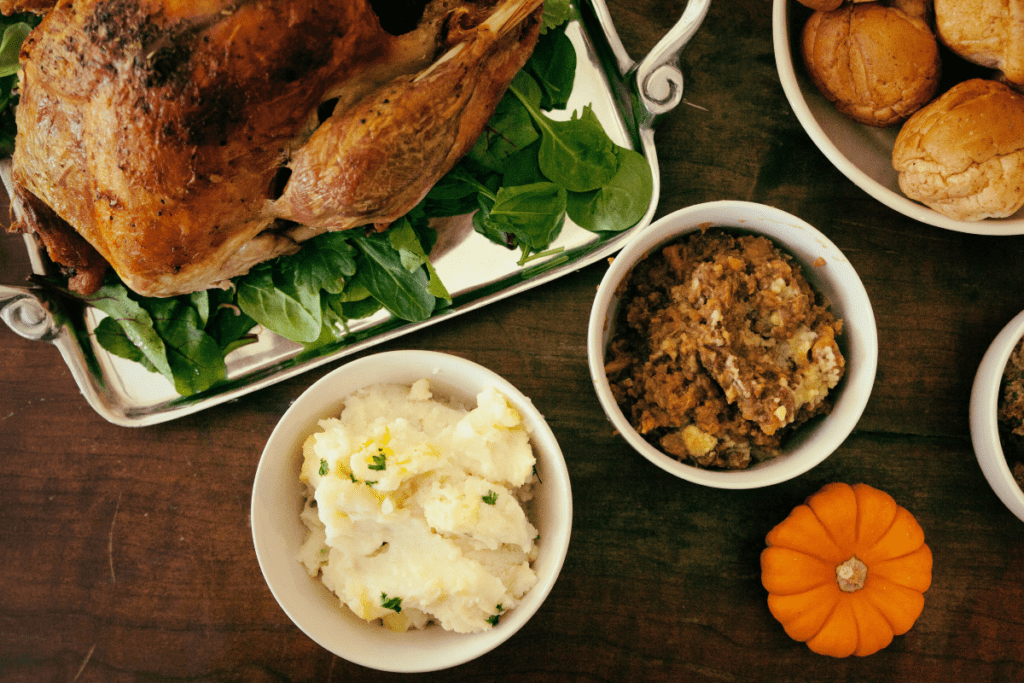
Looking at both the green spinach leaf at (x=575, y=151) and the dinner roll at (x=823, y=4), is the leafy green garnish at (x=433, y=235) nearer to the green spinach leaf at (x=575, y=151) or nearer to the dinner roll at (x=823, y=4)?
the green spinach leaf at (x=575, y=151)

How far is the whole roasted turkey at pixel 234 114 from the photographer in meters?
0.91

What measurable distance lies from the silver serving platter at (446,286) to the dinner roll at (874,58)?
323mm

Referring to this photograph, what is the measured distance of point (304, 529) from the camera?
4.05 feet

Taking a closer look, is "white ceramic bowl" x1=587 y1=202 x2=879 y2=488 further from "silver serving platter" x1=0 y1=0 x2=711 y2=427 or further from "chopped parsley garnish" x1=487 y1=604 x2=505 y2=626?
"chopped parsley garnish" x1=487 y1=604 x2=505 y2=626

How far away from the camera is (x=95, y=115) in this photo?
3.11 feet

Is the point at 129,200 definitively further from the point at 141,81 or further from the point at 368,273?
the point at 368,273

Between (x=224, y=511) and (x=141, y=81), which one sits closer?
(x=141, y=81)

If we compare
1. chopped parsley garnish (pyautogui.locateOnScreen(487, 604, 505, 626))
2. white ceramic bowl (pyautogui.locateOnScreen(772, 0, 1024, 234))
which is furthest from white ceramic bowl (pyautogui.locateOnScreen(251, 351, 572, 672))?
white ceramic bowl (pyautogui.locateOnScreen(772, 0, 1024, 234))

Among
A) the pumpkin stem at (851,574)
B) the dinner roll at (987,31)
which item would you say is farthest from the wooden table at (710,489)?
the dinner roll at (987,31)

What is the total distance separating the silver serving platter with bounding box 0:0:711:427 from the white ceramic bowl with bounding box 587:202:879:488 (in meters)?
0.18

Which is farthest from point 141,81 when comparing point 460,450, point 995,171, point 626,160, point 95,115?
point 995,171

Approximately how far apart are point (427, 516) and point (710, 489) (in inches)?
26.8

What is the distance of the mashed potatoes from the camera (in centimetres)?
105

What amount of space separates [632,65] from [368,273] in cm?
72
